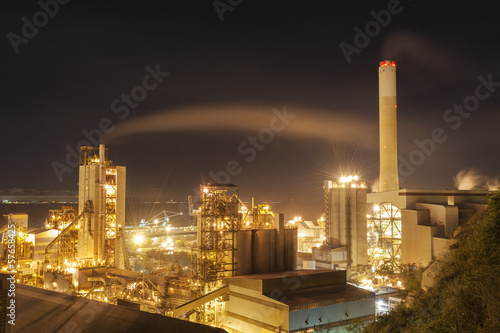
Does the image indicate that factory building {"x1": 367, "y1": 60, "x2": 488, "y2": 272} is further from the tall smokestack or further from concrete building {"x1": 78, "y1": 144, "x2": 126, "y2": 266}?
concrete building {"x1": 78, "y1": 144, "x2": 126, "y2": 266}

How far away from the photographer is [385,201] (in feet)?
142

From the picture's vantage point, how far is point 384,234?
43000mm

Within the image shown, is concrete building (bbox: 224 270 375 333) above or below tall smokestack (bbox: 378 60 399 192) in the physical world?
below

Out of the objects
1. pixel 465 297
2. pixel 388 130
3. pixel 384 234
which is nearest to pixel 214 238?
pixel 465 297

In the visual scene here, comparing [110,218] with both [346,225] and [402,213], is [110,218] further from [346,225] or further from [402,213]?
[402,213]

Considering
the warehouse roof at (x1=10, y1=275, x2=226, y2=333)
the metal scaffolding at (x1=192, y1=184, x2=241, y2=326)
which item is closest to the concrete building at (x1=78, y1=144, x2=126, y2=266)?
the metal scaffolding at (x1=192, y1=184, x2=241, y2=326)

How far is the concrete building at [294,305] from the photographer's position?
19.0 meters

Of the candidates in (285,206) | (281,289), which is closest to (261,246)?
(281,289)

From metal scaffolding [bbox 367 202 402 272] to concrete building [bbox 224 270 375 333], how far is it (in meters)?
21.1

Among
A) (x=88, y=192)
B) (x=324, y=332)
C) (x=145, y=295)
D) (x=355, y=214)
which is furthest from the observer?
(x=355, y=214)

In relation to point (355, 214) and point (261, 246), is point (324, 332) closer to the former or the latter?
point (261, 246)

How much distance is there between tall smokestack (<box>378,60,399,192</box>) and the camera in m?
52.0

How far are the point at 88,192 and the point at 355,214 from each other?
88.5 feet

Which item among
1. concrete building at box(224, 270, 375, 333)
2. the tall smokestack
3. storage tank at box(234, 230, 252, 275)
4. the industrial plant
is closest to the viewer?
the industrial plant
